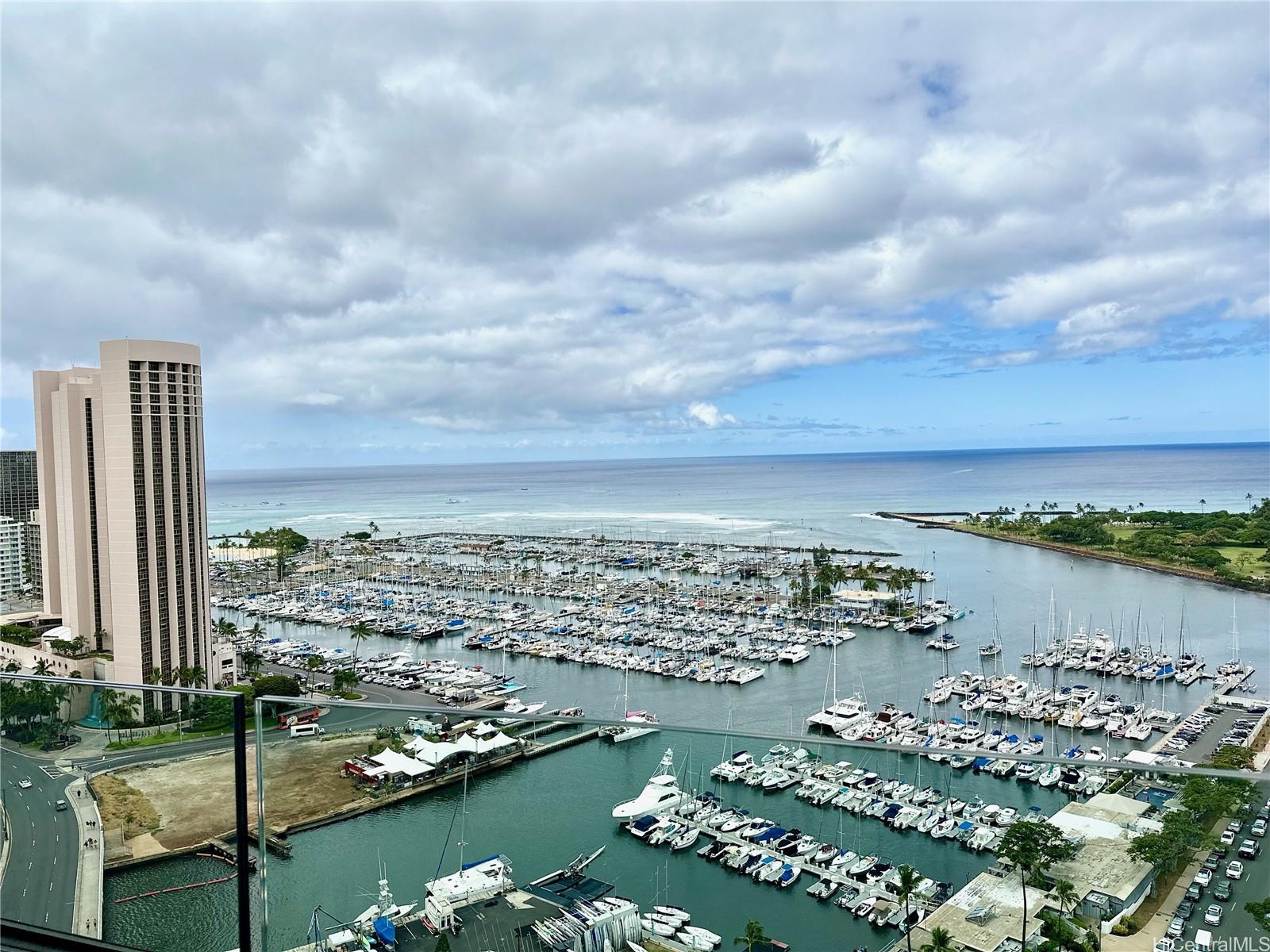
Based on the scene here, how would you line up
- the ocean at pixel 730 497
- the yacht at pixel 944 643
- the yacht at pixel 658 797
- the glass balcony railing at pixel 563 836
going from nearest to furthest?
the glass balcony railing at pixel 563 836
the yacht at pixel 658 797
the yacht at pixel 944 643
the ocean at pixel 730 497

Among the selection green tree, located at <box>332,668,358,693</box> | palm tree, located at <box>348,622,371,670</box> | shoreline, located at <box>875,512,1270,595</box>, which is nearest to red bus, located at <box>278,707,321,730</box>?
green tree, located at <box>332,668,358,693</box>

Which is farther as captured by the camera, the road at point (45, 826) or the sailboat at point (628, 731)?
the road at point (45, 826)

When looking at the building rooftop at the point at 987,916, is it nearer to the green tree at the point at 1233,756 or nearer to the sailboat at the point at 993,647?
the green tree at the point at 1233,756

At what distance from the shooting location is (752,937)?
1.04 meters

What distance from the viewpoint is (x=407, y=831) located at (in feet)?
3.70

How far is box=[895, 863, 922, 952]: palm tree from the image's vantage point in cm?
103

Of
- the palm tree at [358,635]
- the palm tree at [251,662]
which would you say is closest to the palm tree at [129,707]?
the palm tree at [251,662]

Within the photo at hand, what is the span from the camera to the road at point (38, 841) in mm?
1157

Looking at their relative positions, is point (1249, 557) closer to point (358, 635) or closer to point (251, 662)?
point (358, 635)

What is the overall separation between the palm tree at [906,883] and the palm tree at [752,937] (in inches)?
7.0

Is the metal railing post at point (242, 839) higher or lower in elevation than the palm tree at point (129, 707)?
lower

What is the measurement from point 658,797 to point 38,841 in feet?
3.07

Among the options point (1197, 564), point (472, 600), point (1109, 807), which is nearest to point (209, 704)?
point (1109, 807)

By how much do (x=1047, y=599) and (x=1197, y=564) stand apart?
5.45 meters
